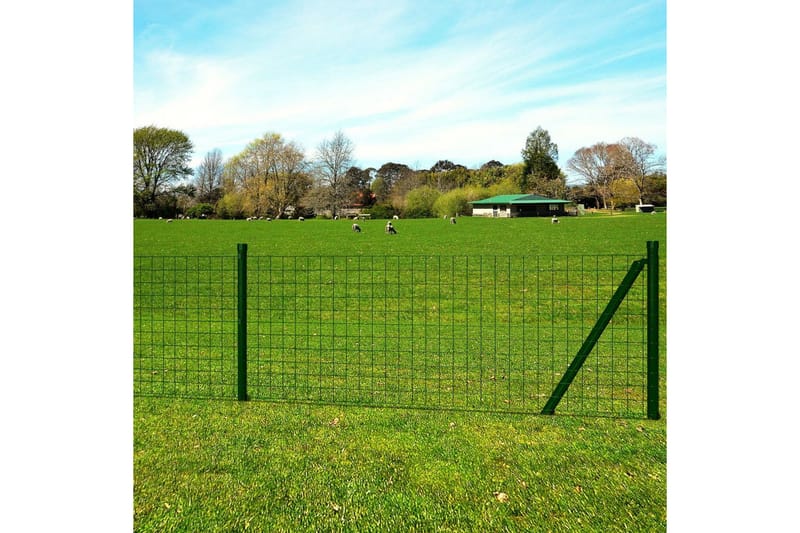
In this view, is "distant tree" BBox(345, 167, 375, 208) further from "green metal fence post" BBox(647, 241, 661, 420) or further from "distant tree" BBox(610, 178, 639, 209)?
"green metal fence post" BBox(647, 241, 661, 420)

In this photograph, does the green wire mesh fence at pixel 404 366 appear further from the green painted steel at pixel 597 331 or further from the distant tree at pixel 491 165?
the distant tree at pixel 491 165

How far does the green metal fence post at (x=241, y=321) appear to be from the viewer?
3.88 meters

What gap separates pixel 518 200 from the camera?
2002cm

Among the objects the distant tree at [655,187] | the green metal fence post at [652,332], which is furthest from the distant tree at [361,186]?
the green metal fence post at [652,332]

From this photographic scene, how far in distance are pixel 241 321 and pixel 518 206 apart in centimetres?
1713

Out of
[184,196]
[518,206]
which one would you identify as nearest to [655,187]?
[518,206]

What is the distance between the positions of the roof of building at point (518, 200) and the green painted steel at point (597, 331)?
16.3 metres

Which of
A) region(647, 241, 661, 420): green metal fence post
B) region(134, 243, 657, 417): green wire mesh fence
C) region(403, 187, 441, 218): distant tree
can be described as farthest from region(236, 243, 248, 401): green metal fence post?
region(403, 187, 441, 218): distant tree

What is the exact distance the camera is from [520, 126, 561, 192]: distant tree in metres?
20.1

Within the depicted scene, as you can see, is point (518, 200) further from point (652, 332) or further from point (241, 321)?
point (241, 321)
